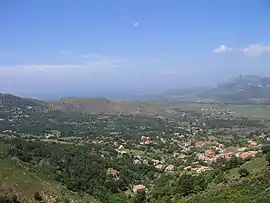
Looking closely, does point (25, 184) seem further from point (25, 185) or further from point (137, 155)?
point (137, 155)

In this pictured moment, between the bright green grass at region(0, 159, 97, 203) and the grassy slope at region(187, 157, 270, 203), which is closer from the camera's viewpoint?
the grassy slope at region(187, 157, 270, 203)

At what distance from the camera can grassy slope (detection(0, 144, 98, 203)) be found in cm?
3900

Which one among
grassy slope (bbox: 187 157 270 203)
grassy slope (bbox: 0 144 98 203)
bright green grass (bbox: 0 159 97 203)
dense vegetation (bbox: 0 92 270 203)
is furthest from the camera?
dense vegetation (bbox: 0 92 270 203)

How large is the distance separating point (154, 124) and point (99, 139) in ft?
141

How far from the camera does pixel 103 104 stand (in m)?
194

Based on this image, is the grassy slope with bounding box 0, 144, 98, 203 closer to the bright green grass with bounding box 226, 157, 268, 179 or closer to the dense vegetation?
the dense vegetation

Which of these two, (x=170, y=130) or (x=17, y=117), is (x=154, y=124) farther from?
(x=17, y=117)

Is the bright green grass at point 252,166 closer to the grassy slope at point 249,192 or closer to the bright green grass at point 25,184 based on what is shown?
the grassy slope at point 249,192

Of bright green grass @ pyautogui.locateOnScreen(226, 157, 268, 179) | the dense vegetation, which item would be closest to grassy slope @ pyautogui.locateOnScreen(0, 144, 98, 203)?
the dense vegetation

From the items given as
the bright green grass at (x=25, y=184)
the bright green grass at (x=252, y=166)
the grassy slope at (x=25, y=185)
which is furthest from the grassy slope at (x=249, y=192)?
the bright green grass at (x=25, y=184)

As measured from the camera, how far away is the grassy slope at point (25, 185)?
1535 inches

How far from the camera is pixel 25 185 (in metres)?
39.9

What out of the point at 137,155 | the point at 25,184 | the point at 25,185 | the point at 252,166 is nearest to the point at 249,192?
the point at 252,166

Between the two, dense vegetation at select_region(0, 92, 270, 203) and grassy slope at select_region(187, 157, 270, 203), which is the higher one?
grassy slope at select_region(187, 157, 270, 203)
